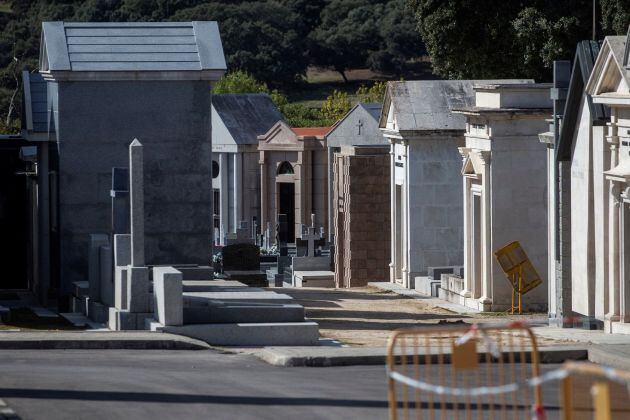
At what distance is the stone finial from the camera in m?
19.7

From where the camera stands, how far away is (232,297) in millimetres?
20688

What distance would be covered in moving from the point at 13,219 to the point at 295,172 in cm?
3129

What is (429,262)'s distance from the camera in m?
30.8

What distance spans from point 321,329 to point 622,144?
17.3ft

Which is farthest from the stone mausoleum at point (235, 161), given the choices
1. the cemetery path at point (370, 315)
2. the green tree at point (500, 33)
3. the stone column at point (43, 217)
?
the stone column at point (43, 217)

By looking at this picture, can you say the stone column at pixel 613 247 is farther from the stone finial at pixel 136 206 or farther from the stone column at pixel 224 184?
the stone column at pixel 224 184

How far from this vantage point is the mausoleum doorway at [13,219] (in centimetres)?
2777

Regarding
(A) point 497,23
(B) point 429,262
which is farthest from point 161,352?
(A) point 497,23

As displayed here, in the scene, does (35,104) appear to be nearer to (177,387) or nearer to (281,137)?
(177,387)

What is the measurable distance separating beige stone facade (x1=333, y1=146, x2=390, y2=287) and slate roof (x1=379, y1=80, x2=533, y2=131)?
343 centimetres

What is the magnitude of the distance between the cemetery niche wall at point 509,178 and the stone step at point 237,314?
6.58 m

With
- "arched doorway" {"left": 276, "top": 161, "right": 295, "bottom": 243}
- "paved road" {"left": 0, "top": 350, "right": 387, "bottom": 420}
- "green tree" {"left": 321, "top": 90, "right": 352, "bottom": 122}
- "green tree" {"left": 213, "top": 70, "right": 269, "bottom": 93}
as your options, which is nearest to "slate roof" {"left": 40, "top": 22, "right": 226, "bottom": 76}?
"paved road" {"left": 0, "top": 350, "right": 387, "bottom": 420}

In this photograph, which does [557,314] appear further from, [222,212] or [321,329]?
[222,212]

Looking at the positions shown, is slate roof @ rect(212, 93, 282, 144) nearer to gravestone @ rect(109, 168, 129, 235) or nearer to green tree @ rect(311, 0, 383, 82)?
gravestone @ rect(109, 168, 129, 235)
